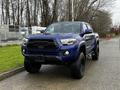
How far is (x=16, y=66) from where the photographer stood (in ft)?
35.9

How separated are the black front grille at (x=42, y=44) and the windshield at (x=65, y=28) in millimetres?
1730

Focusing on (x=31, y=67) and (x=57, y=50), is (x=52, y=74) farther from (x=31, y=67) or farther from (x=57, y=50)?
(x=57, y=50)

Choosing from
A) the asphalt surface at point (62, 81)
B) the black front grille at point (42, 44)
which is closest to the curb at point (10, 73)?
the asphalt surface at point (62, 81)

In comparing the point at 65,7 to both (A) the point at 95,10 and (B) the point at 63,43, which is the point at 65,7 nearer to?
(A) the point at 95,10

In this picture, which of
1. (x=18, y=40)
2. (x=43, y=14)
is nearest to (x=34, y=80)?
(x=18, y=40)

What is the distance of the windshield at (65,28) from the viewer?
34.3 feet

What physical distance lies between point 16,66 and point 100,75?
10.6ft

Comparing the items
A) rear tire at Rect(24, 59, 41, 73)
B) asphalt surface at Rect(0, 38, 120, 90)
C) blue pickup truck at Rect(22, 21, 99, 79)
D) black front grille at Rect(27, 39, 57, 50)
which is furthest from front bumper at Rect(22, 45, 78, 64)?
rear tire at Rect(24, 59, 41, 73)

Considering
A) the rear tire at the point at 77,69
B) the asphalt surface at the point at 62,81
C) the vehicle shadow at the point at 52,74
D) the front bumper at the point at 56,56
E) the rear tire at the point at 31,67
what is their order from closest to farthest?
the asphalt surface at the point at 62,81, the front bumper at the point at 56,56, the rear tire at the point at 77,69, the vehicle shadow at the point at 52,74, the rear tire at the point at 31,67

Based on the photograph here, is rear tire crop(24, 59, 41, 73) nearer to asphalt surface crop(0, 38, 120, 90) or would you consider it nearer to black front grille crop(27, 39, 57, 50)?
asphalt surface crop(0, 38, 120, 90)

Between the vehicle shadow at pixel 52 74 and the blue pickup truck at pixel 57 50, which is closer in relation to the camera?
the blue pickup truck at pixel 57 50

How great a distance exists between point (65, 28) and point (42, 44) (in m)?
1.97

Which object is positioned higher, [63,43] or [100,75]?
[63,43]

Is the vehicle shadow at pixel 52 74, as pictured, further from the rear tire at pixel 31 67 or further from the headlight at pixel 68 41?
the headlight at pixel 68 41
